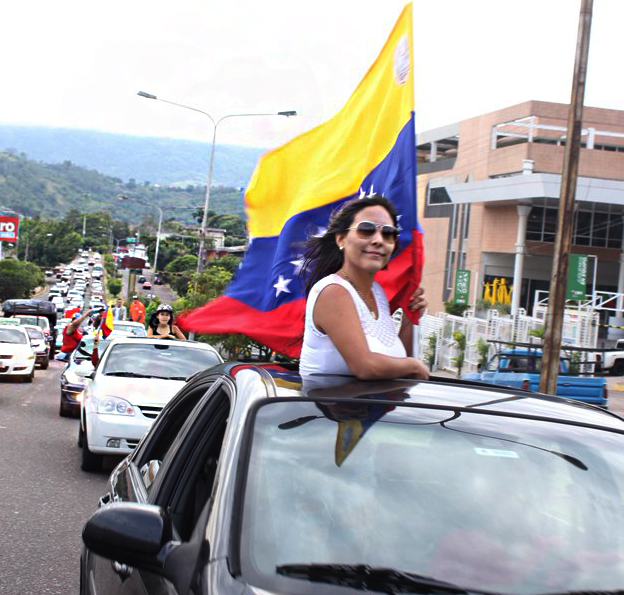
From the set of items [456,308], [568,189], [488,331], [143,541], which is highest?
[568,189]

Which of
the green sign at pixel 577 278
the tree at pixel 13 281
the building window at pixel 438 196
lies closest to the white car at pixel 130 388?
the green sign at pixel 577 278

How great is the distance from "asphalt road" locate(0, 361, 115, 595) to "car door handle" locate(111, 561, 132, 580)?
304 cm

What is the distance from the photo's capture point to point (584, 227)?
52.8m

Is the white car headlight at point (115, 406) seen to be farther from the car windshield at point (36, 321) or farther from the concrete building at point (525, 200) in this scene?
the concrete building at point (525, 200)

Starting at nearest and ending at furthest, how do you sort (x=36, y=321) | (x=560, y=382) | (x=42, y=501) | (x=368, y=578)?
(x=368, y=578)
(x=42, y=501)
(x=560, y=382)
(x=36, y=321)

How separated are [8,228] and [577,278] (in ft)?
330

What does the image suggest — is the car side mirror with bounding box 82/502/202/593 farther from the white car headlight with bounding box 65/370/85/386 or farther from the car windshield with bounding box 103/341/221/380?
the white car headlight with bounding box 65/370/85/386

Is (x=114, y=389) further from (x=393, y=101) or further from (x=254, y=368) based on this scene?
(x=254, y=368)

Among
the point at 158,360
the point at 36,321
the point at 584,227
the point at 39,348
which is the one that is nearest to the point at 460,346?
the point at 39,348

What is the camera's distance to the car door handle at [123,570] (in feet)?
10.4

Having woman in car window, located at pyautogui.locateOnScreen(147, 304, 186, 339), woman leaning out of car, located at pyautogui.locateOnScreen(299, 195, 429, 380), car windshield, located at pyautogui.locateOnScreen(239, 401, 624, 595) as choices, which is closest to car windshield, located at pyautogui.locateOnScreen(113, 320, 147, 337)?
woman in car window, located at pyautogui.locateOnScreen(147, 304, 186, 339)

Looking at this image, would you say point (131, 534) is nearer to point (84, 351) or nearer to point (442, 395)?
point (442, 395)

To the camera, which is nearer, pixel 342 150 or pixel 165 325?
pixel 342 150

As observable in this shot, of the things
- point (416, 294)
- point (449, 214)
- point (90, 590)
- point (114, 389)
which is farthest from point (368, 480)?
point (449, 214)
